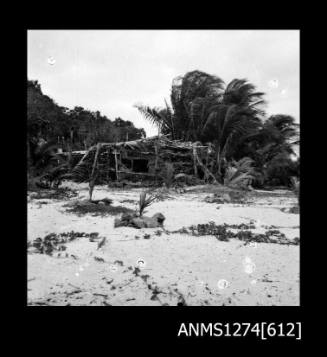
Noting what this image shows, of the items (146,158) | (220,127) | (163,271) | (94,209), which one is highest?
(220,127)

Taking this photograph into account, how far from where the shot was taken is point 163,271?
280cm

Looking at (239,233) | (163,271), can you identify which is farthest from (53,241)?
(239,233)

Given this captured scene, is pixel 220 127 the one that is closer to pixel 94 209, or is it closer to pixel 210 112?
pixel 210 112

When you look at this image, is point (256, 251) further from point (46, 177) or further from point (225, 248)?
point (46, 177)

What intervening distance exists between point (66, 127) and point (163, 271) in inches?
697

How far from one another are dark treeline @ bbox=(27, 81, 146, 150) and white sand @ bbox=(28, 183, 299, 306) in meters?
7.05

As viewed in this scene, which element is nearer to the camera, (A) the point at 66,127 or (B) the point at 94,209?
(B) the point at 94,209

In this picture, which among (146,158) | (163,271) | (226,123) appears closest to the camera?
(163,271)

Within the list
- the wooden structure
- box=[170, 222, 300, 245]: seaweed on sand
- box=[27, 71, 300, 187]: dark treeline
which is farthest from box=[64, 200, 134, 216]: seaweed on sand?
box=[27, 71, 300, 187]: dark treeline

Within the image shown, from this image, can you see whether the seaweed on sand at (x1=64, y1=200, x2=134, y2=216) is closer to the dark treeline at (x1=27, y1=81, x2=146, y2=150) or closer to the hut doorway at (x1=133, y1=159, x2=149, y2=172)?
the dark treeline at (x1=27, y1=81, x2=146, y2=150)

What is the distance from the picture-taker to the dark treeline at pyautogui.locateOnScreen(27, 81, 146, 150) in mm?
11803

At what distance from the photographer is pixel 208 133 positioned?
15070mm

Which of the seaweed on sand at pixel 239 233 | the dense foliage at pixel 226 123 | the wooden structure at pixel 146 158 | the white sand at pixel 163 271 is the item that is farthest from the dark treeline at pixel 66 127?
the white sand at pixel 163 271
